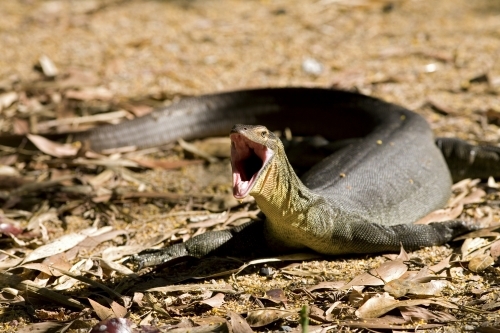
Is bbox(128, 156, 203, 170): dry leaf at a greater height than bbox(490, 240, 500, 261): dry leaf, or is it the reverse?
bbox(490, 240, 500, 261): dry leaf

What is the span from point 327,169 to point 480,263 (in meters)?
1.29

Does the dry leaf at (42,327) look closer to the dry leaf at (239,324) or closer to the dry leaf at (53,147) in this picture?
the dry leaf at (239,324)

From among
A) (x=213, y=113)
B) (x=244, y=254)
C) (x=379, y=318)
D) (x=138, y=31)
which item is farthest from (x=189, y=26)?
(x=379, y=318)

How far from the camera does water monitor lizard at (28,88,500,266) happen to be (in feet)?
14.2

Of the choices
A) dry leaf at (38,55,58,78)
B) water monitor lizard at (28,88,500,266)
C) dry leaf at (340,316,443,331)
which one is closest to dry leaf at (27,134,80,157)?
water monitor lizard at (28,88,500,266)

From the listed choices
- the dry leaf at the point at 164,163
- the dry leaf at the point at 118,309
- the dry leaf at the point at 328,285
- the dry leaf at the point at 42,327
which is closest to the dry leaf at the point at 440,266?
the dry leaf at the point at 328,285

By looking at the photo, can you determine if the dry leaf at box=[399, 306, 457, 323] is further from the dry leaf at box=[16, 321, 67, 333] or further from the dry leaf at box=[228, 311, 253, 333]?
the dry leaf at box=[16, 321, 67, 333]

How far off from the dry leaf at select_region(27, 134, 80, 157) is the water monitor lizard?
6.6 inches

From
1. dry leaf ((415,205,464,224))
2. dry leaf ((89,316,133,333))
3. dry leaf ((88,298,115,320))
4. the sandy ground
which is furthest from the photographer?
the sandy ground

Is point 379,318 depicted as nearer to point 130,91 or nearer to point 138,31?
point 130,91

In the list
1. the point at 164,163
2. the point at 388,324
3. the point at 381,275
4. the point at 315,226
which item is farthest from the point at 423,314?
the point at 164,163

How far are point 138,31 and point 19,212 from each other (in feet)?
14.2

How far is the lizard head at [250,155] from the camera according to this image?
3939mm

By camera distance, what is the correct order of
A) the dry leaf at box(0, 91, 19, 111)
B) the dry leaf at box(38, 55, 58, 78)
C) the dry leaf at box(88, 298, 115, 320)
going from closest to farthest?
1. the dry leaf at box(88, 298, 115, 320)
2. the dry leaf at box(0, 91, 19, 111)
3. the dry leaf at box(38, 55, 58, 78)
